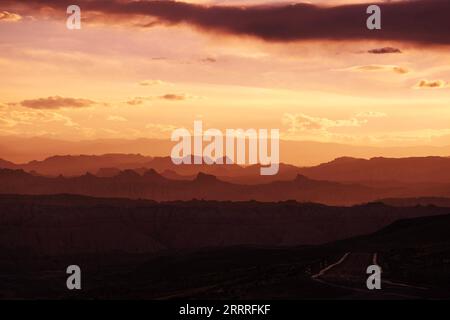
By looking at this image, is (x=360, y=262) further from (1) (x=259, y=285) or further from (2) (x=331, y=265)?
(1) (x=259, y=285)

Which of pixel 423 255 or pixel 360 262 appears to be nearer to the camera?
pixel 360 262
